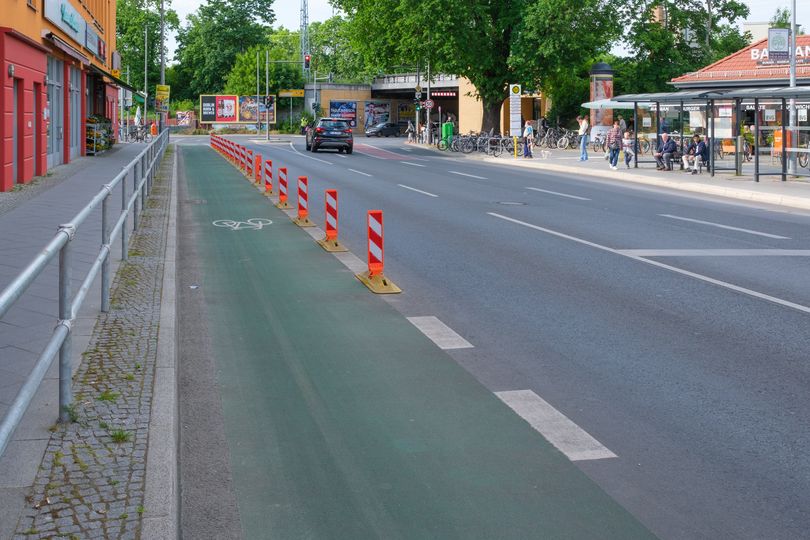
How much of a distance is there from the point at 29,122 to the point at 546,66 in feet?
104

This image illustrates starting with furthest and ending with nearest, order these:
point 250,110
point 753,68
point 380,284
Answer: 1. point 250,110
2. point 753,68
3. point 380,284

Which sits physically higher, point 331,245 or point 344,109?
point 344,109

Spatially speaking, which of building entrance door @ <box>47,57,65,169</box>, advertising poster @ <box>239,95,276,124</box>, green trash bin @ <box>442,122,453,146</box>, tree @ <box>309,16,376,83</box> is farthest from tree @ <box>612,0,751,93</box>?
tree @ <box>309,16,376,83</box>

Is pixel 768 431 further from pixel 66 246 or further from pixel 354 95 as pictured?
pixel 354 95

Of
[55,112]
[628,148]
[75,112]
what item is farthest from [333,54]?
[55,112]

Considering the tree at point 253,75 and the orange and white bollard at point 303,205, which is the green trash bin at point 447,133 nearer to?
the orange and white bollard at point 303,205

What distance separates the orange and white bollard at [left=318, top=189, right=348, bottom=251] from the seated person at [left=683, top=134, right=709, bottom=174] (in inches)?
785

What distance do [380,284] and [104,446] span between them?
5663 millimetres

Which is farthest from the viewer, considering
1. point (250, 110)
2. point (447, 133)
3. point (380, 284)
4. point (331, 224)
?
point (250, 110)

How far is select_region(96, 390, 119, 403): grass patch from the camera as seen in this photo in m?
5.75

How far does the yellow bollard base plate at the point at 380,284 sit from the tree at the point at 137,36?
4350 inches

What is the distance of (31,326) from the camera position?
780 cm

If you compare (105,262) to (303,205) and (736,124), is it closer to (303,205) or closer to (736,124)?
(303,205)

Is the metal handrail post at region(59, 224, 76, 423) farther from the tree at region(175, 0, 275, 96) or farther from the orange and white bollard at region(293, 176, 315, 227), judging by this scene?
the tree at region(175, 0, 275, 96)
